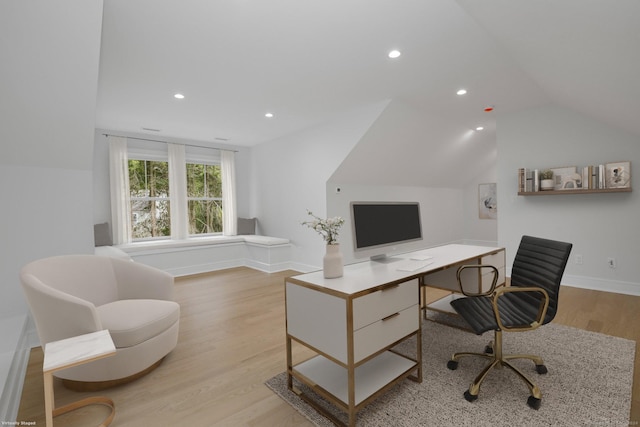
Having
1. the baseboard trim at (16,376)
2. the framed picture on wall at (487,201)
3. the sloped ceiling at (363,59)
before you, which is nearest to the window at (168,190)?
the sloped ceiling at (363,59)

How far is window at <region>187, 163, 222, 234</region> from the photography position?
5.98 m

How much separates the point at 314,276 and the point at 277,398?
30.0 inches

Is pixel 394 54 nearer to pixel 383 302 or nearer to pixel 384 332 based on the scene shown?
pixel 383 302

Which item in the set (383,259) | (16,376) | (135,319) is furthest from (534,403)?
→ (16,376)

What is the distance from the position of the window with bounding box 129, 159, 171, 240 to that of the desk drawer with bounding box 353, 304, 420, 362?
5.20 meters

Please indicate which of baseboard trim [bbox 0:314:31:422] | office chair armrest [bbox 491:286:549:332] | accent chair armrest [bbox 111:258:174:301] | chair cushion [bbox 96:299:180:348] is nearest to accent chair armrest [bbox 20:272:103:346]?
chair cushion [bbox 96:299:180:348]

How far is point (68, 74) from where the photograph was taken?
204cm

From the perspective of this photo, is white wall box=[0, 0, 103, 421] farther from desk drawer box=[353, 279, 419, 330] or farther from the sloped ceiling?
desk drawer box=[353, 279, 419, 330]

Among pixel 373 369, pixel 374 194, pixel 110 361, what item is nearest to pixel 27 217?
pixel 110 361

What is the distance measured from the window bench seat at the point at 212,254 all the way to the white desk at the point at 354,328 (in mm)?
3538

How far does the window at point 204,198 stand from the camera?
5.98 metres

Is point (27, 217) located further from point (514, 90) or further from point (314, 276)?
point (514, 90)

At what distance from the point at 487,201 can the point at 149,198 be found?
7.38m

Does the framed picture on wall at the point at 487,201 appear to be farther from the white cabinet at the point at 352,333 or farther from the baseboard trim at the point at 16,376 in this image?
the baseboard trim at the point at 16,376
